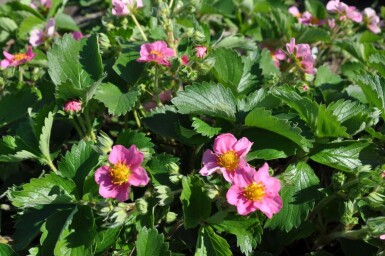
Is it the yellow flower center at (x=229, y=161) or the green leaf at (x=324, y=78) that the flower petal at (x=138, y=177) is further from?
the green leaf at (x=324, y=78)

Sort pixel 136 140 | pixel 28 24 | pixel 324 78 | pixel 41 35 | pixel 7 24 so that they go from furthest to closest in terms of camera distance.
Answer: pixel 7 24, pixel 28 24, pixel 41 35, pixel 324 78, pixel 136 140

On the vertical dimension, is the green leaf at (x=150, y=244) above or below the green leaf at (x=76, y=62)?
below

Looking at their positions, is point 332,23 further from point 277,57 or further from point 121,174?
point 121,174

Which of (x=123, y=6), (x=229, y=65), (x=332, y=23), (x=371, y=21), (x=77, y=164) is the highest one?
(x=123, y=6)

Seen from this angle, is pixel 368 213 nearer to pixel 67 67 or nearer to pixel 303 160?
pixel 303 160

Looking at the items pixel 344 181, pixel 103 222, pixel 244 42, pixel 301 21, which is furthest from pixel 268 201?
pixel 301 21

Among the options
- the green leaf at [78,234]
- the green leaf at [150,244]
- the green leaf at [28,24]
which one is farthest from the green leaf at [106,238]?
the green leaf at [28,24]

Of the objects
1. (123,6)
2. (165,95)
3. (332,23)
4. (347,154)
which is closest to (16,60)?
(123,6)

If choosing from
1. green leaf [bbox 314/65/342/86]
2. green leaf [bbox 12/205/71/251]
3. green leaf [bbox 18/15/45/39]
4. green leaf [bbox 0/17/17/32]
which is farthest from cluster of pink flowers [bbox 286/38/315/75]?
green leaf [bbox 0/17/17/32]
